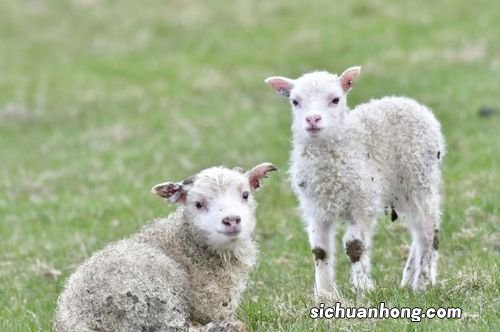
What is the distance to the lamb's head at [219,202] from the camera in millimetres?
7438

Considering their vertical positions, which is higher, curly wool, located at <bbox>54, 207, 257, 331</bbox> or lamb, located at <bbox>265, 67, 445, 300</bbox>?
lamb, located at <bbox>265, 67, 445, 300</bbox>

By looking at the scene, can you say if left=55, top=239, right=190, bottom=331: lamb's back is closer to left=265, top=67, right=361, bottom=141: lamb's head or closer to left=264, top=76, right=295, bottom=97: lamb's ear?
left=265, top=67, right=361, bottom=141: lamb's head

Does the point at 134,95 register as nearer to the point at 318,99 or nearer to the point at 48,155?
the point at 48,155

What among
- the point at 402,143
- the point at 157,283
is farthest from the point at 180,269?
the point at 402,143

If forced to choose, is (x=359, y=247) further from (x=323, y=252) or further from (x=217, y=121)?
(x=217, y=121)

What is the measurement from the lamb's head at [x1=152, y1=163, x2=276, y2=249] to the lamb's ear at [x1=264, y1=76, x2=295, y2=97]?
115 cm

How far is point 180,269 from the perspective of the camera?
24.8 feet

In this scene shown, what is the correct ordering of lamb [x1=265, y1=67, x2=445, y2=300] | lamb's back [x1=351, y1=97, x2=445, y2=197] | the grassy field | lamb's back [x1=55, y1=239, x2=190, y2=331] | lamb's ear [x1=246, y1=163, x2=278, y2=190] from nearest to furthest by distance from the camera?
lamb's back [x1=55, y1=239, x2=190, y2=331]
lamb's ear [x1=246, y1=163, x2=278, y2=190]
lamb [x1=265, y1=67, x2=445, y2=300]
lamb's back [x1=351, y1=97, x2=445, y2=197]
the grassy field

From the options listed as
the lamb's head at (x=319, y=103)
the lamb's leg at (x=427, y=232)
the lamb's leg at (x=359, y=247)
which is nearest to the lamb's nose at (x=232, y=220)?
the lamb's head at (x=319, y=103)

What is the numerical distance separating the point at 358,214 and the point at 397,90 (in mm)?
12940

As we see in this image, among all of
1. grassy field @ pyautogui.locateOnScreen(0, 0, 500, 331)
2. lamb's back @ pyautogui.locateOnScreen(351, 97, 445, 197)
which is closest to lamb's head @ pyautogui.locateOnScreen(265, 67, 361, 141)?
lamb's back @ pyautogui.locateOnScreen(351, 97, 445, 197)

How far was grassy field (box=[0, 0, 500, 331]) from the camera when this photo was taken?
9.67 meters

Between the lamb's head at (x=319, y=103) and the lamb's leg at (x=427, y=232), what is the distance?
1385 mm

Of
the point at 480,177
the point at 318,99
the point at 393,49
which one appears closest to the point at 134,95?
the point at 393,49
